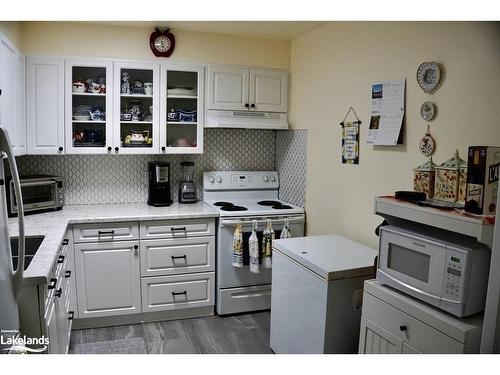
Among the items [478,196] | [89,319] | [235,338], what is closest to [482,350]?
[478,196]

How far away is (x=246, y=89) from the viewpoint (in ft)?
11.9

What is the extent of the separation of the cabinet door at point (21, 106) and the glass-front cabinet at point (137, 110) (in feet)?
2.10

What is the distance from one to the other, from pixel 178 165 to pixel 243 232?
3.13ft

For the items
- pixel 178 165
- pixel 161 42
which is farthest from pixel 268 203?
pixel 161 42

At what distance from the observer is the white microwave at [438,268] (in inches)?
61.1

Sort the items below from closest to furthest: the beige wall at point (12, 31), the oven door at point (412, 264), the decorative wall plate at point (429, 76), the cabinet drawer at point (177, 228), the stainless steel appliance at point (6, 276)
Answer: the stainless steel appliance at point (6, 276) < the oven door at point (412, 264) < the decorative wall plate at point (429, 76) < the beige wall at point (12, 31) < the cabinet drawer at point (177, 228)

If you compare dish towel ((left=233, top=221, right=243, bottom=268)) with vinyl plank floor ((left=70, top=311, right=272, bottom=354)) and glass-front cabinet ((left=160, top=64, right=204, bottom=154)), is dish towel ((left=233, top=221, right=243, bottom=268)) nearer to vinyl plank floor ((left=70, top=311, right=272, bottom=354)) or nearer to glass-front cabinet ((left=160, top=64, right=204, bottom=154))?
vinyl plank floor ((left=70, top=311, right=272, bottom=354))

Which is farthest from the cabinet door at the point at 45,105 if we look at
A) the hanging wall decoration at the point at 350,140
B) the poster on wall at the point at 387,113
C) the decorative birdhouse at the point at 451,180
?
the decorative birdhouse at the point at 451,180

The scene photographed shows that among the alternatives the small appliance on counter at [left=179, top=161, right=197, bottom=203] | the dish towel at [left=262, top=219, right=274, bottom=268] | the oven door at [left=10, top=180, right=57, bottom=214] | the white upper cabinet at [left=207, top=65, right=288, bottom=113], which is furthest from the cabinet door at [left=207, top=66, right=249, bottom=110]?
the oven door at [left=10, top=180, right=57, bottom=214]

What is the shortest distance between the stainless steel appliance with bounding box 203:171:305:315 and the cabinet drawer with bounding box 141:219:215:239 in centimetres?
11

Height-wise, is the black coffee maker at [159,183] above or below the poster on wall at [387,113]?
below

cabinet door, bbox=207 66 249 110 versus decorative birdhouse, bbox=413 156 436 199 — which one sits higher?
cabinet door, bbox=207 66 249 110

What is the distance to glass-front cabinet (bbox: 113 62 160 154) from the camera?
11.0 feet

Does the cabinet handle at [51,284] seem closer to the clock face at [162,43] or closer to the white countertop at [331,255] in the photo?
the white countertop at [331,255]
